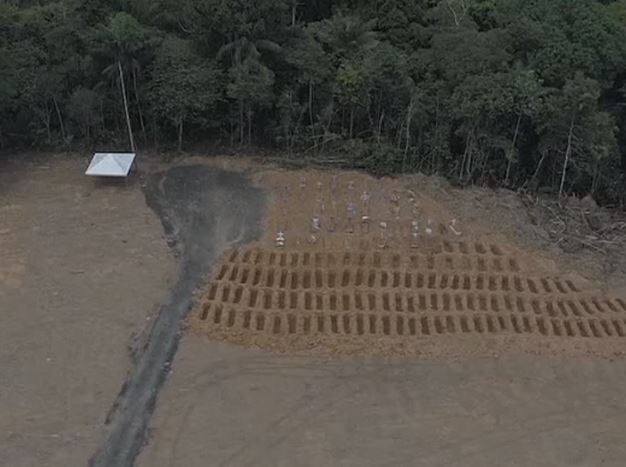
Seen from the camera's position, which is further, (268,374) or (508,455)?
(268,374)

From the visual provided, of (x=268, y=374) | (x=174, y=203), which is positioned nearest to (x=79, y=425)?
(x=268, y=374)

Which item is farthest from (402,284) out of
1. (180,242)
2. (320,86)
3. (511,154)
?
(320,86)

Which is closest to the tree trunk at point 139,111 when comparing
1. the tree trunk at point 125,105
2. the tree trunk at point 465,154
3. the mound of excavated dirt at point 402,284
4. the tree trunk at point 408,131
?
the tree trunk at point 125,105

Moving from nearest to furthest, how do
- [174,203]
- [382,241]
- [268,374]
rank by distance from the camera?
[268,374] < [382,241] < [174,203]

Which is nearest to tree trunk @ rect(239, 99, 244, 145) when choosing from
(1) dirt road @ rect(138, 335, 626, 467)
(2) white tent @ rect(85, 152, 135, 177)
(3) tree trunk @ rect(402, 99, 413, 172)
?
(2) white tent @ rect(85, 152, 135, 177)

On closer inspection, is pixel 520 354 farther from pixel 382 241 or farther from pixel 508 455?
pixel 382 241
